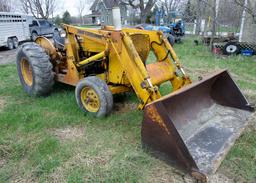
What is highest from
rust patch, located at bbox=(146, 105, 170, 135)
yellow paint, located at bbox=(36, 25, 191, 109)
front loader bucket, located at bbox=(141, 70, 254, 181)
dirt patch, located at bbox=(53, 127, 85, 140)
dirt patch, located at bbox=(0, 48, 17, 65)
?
yellow paint, located at bbox=(36, 25, 191, 109)

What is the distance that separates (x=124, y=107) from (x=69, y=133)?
3.85 ft

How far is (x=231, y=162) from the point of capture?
2.56 m

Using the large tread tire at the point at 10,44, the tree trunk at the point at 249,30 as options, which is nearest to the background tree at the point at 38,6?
the large tread tire at the point at 10,44

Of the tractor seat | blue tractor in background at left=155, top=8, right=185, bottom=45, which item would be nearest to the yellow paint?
the tractor seat

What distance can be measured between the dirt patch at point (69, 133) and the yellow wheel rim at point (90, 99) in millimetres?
421

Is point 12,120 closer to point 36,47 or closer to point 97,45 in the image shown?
point 36,47

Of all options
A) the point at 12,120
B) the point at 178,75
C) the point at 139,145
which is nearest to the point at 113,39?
the point at 178,75

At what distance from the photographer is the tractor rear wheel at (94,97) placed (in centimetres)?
339

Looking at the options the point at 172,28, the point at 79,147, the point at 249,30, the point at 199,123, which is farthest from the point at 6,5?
the point at 199,123

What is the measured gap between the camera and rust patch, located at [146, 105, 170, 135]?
2.38 meters

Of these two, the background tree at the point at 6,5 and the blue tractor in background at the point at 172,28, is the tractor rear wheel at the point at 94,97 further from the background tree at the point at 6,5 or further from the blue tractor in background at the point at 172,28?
the background tree at the point at 6,5

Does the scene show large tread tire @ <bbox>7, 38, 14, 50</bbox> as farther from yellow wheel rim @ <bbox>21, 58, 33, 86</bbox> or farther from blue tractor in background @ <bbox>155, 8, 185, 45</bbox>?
yellow wheel rim @ <bbox>21, 58, 33, 86</bbox>

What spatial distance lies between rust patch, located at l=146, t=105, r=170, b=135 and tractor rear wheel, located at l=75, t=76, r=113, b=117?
42.8 inches

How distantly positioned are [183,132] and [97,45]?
1.99m
